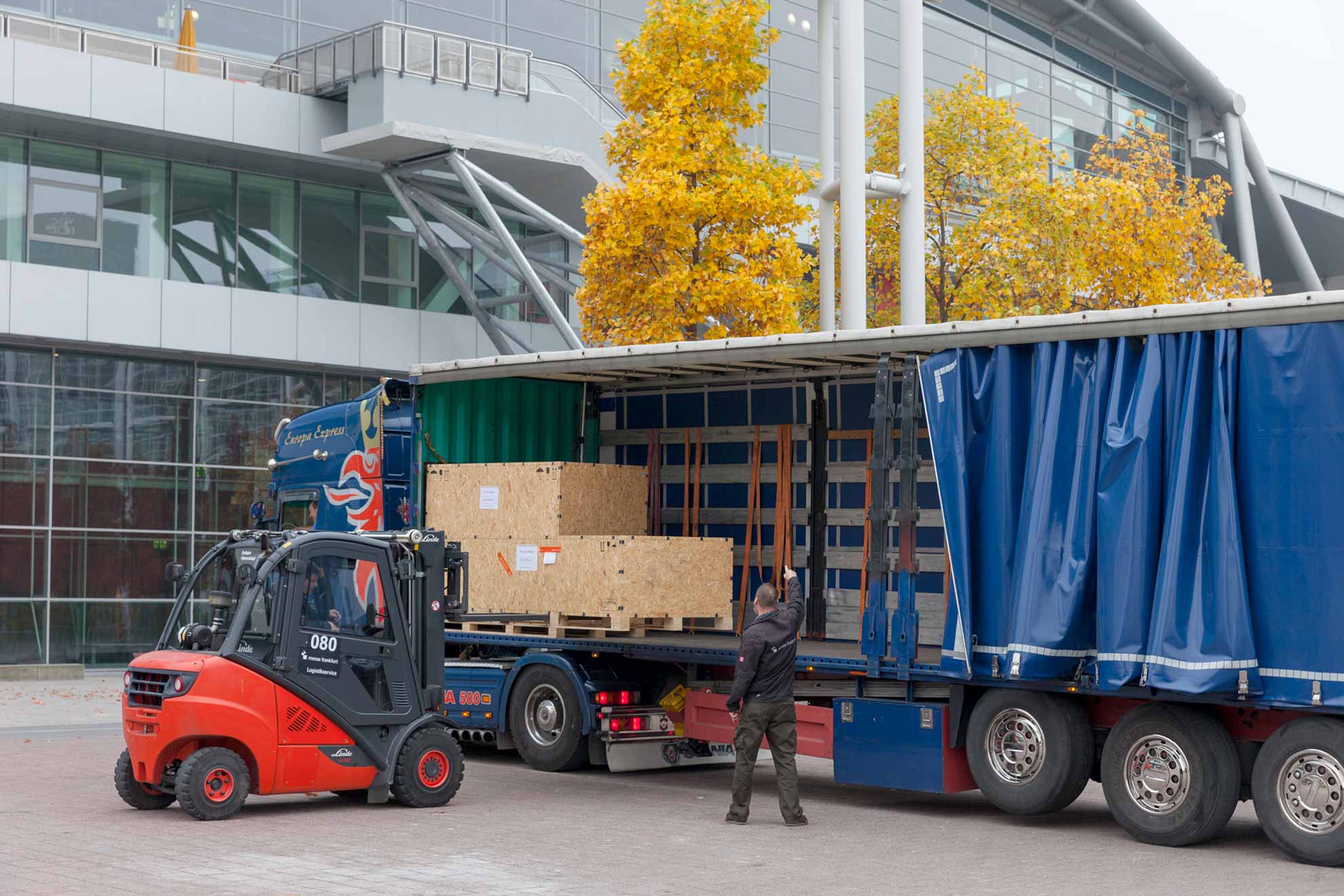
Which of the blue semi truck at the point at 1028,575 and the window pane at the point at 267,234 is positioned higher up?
the window pane at the point at 267,234

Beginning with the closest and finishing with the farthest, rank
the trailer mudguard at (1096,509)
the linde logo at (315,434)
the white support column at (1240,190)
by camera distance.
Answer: the trailer mudguard at (1096,509), the linde logo at (315,434), the white support column at (1240,190)

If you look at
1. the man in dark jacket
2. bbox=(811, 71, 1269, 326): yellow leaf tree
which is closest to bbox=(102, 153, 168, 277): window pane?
bbox=(811, 71, 1269, 326): yellow leaf tree

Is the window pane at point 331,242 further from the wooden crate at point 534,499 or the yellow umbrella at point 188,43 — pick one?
the wooden crate at point 534,499

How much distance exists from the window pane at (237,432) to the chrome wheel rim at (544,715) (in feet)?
44.4

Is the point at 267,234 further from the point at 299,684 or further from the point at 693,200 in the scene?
the point at 299,684

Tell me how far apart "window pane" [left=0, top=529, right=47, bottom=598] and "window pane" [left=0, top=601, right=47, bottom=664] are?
189 mm

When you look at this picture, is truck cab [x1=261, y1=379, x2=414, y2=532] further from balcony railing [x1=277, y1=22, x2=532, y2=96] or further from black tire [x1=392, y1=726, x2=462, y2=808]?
balcony railing [x1=277, y1=22, x2=532, y2=96]

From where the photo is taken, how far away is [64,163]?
25.3m

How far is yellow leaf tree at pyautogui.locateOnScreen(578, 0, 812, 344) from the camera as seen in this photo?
20.5 meters

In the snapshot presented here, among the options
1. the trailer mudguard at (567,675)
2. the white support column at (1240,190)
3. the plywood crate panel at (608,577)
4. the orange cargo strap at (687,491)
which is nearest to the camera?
the plywood crate panel at (608,577)

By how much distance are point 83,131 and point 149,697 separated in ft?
54.0

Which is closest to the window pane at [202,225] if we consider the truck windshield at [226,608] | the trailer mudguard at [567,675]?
the trailer mudguard at [567,675]

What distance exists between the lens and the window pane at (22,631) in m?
24.8

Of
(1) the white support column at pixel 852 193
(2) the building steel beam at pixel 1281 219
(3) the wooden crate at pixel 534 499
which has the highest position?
(2) the building steel beam at pixel 1281 219
